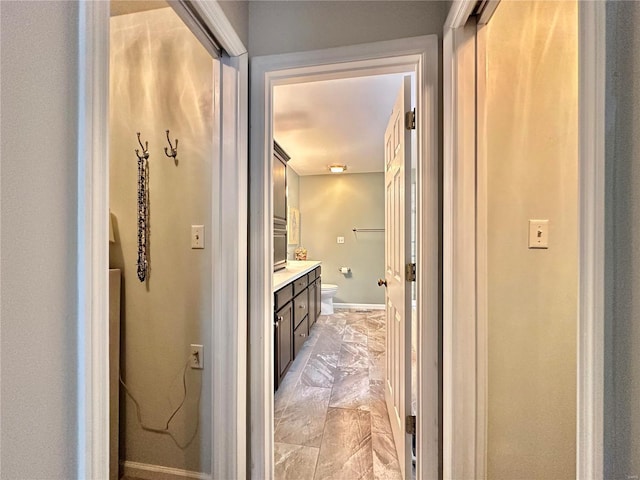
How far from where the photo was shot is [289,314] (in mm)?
2445

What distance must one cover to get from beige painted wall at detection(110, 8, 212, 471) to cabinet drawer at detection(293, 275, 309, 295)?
1295mm

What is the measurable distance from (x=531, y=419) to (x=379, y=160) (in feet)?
12.5

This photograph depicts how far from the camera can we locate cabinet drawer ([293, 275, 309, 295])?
8.70 feet

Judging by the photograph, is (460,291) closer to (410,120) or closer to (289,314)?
(410,120)

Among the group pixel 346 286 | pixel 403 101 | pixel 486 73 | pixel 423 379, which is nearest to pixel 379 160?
pixel 346 286

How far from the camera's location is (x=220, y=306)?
1.23m

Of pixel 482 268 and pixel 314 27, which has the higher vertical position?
pixel 314 27

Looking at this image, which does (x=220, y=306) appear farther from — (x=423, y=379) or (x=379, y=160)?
(x=379, y=160)

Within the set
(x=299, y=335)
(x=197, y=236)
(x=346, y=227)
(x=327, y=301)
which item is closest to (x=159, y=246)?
(x=197, y=236)

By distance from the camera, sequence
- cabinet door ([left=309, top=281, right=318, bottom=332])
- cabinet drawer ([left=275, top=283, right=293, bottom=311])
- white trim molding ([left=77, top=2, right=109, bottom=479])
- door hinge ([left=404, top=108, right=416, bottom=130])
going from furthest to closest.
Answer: cabinet door ([left=309, top=281, right=318, bottom=332]) → cabinet drawer ([left=275, top=283, right=293, bottom=311]) → door hinge ([left=404, top=108, right=416, bottom=130]) → white trim molding ([left=77, top=2, right=109, bottom=479])

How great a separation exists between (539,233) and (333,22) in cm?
129

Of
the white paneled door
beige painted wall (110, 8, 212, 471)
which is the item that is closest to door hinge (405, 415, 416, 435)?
the white paneled door

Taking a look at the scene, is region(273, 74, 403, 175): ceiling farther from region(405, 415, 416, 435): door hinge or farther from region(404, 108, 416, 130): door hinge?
region(405, 415, 416, 435): door hinge

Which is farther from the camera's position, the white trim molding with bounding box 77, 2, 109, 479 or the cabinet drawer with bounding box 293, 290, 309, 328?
the cabinet drawer with bounding box 293, 290, 309, 328
